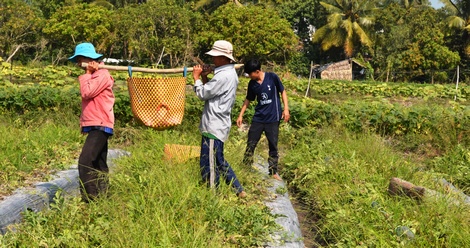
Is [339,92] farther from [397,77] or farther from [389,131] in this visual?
[397,77]

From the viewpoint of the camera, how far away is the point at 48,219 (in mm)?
3361

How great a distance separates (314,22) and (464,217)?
37.3 meters

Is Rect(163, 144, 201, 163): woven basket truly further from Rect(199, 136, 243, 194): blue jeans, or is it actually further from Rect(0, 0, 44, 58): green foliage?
Rect(0, 0, 44, 58): green foliage

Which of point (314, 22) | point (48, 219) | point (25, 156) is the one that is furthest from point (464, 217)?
point (314, 22)

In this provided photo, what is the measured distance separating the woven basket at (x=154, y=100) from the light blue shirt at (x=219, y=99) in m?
0.36

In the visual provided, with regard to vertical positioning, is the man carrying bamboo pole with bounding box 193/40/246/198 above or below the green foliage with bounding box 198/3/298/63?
below

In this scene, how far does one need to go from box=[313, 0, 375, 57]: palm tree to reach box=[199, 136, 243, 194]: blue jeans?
3062cm

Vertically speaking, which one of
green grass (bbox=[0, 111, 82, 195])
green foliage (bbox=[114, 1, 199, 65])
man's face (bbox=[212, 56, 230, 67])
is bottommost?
green grass (bbox=[0, 111, 82, 195])

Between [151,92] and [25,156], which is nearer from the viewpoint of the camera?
[151,92]

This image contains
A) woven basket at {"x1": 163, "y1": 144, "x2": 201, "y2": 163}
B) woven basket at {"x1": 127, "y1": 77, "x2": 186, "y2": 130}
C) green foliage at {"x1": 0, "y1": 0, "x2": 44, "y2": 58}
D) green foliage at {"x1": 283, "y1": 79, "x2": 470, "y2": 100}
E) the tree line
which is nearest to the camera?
woven basket at {"x1": 127, "y1": 77, "x2": 186, "y2": 130}

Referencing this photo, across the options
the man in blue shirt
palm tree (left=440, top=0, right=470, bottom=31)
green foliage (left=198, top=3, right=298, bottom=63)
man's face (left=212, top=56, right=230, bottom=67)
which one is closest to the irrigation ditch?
the man in blue shirt

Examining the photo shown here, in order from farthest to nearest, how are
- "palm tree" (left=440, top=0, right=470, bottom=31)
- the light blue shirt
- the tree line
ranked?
"palm tree" (left=440, top=0, right=470, bottom=31), the tree line, the light blue shirt

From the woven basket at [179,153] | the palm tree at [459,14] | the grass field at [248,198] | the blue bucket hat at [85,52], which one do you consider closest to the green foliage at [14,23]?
the grass field at [248,198]

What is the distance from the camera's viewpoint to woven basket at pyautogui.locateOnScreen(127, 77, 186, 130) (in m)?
4.20
